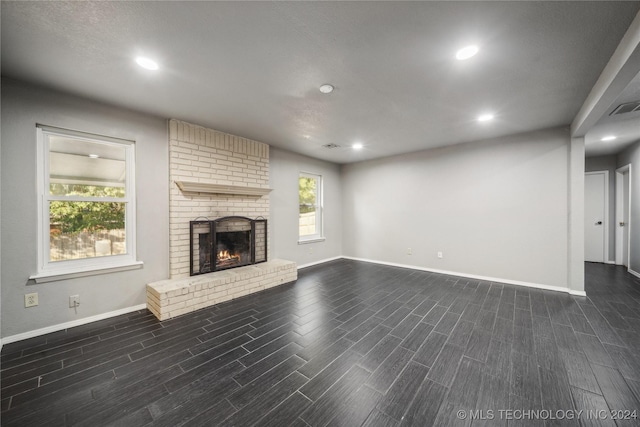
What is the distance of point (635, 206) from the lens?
14.7 feet

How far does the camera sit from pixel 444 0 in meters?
1.46

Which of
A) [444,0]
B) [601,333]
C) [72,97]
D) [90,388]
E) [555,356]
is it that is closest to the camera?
[444,0]

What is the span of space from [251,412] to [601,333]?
340 centimetres

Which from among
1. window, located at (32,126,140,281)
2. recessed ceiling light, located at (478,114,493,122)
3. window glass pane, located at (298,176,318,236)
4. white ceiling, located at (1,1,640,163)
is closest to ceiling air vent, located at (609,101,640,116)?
white ceiling, located at (1,1,640,163)

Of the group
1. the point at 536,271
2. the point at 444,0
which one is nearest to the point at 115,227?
the point at 444,0

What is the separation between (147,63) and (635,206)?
788 cm

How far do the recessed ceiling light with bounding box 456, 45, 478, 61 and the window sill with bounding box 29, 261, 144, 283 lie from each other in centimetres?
409

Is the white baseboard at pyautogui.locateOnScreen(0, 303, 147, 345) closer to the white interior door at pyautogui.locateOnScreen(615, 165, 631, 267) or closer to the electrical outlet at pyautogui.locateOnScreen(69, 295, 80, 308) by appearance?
the electrical outlet at pyautogui.locateOnScreen(69, 295, 80, 308)

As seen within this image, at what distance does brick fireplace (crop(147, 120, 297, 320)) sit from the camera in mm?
3062

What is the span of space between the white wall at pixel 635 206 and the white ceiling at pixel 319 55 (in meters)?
2.76

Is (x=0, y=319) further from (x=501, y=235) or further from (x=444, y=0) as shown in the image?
(x=501, y=235)

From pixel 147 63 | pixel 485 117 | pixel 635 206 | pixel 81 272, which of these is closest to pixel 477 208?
pixel 485 117

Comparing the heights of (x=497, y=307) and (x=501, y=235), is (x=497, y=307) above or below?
below

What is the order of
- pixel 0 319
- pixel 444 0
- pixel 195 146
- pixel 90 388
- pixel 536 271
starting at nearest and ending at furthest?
pixel 444 0, pixel 90 388, pixel 0 319, pixel 195 146, pixel 536 271
